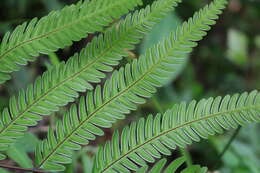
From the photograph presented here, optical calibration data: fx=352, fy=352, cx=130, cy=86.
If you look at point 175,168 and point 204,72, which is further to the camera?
point 204,72

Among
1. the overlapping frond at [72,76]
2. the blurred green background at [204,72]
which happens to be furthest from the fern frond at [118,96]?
the blurred green background at [204,72]

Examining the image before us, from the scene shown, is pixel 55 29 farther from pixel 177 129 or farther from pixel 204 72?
pixel 204 72

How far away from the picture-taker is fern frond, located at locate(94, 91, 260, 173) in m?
0.65

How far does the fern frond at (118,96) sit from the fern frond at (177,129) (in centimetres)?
5

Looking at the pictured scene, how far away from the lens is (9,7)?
6.74 feet

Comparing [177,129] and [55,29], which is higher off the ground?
[55,29]

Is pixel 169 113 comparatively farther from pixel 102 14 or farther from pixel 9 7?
pixel 9 7

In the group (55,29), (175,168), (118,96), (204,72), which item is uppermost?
(55,29)

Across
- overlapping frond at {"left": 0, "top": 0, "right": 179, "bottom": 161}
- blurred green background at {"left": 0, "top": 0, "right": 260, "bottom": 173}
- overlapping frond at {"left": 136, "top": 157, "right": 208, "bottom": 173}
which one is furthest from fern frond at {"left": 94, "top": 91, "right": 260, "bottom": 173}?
blurred green background at {"left": 0, "top": 0, "right": 260, "bottom": 173}

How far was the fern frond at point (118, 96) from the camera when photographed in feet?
2.24

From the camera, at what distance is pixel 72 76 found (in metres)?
0.71

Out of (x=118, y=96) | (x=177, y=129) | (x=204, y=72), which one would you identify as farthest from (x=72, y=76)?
(x=204, y=72)

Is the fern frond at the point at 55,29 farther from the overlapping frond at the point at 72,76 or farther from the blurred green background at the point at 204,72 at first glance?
the blurred green background at the point at 204,72

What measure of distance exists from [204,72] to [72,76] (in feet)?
7.78
